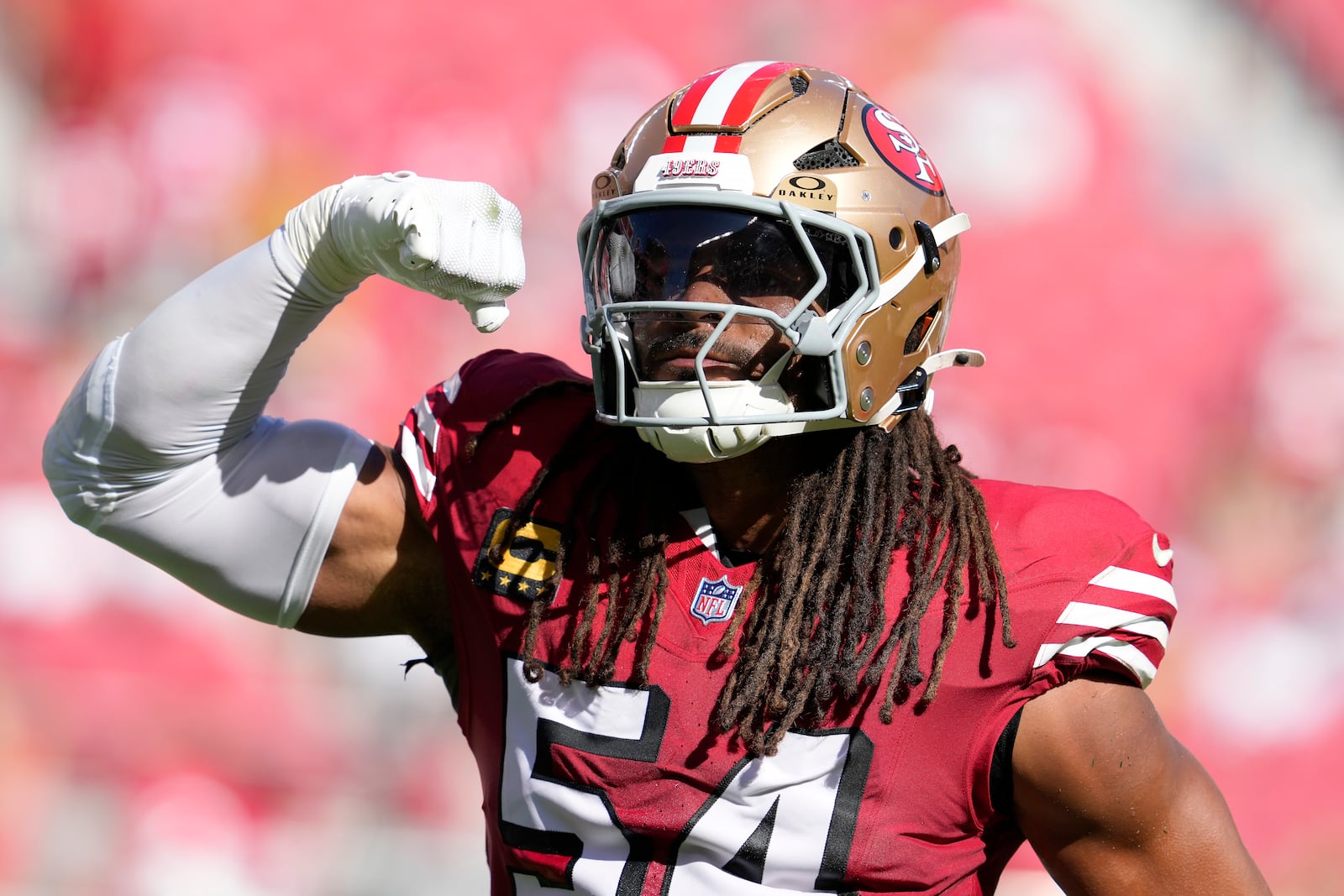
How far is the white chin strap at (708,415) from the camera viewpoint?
1421mm

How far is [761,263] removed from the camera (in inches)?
58.8

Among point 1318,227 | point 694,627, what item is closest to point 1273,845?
point 1318,227

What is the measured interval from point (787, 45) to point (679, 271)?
1.73 metres

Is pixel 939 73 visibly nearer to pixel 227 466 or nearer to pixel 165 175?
pixel 165 175

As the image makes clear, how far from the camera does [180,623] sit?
2.94 meters

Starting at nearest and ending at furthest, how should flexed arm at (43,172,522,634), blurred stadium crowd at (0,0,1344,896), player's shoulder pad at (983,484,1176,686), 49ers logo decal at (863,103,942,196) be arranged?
1. player's shoulder pad at (983,484,1176,686)
2. flexed arm at (43,172,522,634)
3. 49ers logo decal at (863,103,942,196)
4. blurred stadium crowd at (0,0,1344,896)

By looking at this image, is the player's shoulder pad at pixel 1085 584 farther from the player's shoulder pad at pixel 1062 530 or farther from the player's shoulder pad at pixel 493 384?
the player's shoulder pad at pixel 493 384

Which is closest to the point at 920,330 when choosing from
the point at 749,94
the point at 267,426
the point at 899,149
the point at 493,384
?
the point at 899,149

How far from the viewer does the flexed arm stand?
147cm

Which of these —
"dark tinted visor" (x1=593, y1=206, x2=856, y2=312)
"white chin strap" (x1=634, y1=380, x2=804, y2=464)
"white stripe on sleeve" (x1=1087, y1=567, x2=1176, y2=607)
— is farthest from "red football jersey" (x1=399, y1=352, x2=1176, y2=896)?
"dark tinted visor" (x1=593, y1=206, x2=856, y2=312)

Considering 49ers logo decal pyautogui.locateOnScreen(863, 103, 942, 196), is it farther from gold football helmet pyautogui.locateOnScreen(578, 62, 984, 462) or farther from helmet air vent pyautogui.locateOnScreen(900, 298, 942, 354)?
helmet air vent pyautogui.locateOnScreen(900, 298, 942, 354)

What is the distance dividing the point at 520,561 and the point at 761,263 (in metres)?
0.45

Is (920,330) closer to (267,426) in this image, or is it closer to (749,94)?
(749,94)

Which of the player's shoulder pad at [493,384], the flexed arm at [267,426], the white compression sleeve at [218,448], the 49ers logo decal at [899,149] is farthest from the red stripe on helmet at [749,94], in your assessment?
the white compression sleeve at [218,448]
